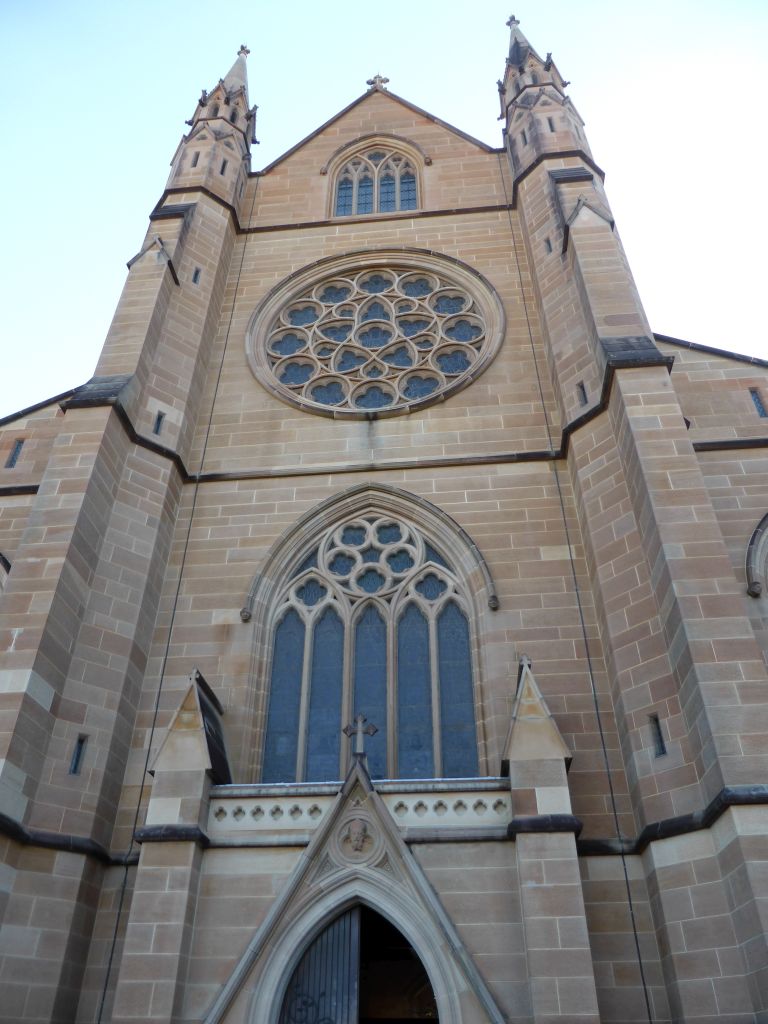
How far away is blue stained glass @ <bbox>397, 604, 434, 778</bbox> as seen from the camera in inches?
399

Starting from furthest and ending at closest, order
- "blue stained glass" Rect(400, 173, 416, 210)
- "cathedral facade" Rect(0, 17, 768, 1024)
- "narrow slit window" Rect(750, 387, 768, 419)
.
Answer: "blue stained glass" Rect(400, 173, 416, 210)
"narrow slit window" Rect(750, 387, 768, 419)
"cathedral facade" Rect(0, 17, 768, 1024)

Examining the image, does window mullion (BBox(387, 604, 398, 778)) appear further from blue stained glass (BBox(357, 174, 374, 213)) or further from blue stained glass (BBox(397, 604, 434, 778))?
blue stained glass (BBox(357, 174, 374, 213))

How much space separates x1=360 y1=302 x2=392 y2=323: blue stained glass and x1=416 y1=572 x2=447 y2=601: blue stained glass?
5.96 meters

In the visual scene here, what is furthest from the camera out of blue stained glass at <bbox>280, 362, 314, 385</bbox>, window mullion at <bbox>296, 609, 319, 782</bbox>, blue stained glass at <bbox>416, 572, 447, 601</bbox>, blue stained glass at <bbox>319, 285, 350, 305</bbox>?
blue stained glass at <bbox>319, 285, 350, 305</bbox>

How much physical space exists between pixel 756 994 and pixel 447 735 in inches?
164

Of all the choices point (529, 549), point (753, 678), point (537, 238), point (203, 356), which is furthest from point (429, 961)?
point (537, 238)

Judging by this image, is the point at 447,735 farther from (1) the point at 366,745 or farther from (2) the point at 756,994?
(2) the point at 756,994

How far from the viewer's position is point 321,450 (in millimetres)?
13266

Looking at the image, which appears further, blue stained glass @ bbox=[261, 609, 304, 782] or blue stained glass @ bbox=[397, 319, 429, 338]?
blue stained glass @ bbox=[397, 319, 429, 338]

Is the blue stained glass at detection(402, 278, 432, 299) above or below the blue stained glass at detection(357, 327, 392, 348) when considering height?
above

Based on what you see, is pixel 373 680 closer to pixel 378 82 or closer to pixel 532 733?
pixel 532 733

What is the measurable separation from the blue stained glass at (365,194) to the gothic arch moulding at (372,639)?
8.62 meters

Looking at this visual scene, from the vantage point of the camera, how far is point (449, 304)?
15.8 metres

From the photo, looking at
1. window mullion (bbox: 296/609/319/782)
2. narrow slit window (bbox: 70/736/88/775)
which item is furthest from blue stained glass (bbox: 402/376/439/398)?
narrow slit window (bbox: 70/736/88/775)
